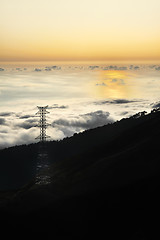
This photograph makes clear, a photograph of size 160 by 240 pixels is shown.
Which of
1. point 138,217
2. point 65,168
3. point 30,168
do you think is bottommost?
point 30,168

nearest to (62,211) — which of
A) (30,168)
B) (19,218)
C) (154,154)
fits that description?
(19,218)

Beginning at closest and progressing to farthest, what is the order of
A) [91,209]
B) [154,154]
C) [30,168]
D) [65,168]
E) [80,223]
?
[80,223], [91,209], [154,154], [65,168], [30,168]

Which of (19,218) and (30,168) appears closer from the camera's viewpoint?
(19,218)

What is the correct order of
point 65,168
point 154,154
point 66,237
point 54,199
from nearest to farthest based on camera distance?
point 66,237 → point 54,199 → point 154,154 → point 65,168

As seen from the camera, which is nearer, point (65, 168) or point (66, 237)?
point (66, 237)

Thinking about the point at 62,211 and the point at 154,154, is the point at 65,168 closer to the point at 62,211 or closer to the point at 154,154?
the point at 154,154

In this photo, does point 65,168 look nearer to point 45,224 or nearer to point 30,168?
point 30,168

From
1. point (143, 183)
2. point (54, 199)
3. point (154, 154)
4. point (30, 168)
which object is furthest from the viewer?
point (30, 168)

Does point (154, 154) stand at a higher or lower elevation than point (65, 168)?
higher

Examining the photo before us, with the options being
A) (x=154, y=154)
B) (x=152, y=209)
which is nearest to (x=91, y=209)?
(x=152, y=209)
